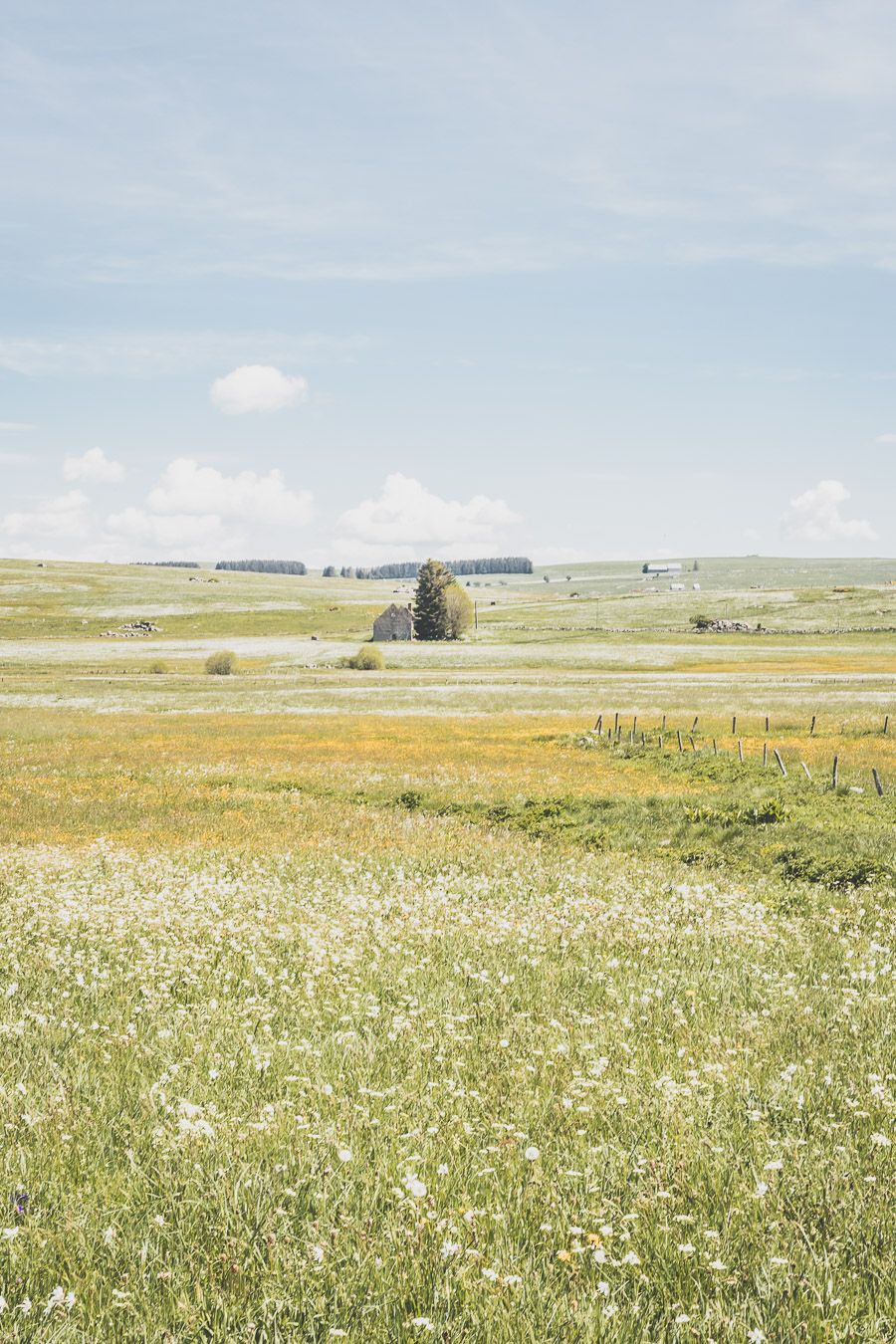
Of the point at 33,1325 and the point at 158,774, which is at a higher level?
the point at 33,1325

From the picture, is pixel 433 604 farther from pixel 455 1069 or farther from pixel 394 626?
pixel 455 1069

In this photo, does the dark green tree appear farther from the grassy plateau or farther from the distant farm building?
the grassy plateau

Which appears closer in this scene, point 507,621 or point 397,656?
point 397,656

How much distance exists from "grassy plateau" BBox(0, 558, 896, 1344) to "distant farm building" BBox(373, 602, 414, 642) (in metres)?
119

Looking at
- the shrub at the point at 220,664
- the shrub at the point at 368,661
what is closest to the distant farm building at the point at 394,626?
the shrub at the point at 368,661

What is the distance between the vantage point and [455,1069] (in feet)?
24.5

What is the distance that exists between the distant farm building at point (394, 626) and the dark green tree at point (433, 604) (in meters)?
1.72

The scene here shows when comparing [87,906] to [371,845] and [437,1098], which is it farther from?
[437,1098]

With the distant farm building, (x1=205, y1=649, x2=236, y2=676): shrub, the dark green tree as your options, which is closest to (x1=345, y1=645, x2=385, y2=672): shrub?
(x1=205, y1=649, x2=236, y2=676): shrub

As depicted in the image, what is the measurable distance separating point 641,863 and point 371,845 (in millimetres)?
5922

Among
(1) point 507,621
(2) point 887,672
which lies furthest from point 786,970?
(1) point 507,621

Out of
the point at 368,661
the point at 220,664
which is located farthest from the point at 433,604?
the point at 220,664

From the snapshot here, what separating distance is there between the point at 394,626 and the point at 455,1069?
137 metres

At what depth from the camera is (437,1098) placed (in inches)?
275
